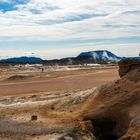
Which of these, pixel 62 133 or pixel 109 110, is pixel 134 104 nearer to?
pixel 109 110

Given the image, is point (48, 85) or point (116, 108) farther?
point (48, 85)

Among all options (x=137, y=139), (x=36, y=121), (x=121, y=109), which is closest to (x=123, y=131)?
(x=121, y=109)

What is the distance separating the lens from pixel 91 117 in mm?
18797

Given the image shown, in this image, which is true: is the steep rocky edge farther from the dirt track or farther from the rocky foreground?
the dirt track

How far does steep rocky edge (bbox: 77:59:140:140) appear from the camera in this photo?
675 inches

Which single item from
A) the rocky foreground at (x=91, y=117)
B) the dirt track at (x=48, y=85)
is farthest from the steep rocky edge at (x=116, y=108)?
the dirt track at (x=48, y=85)

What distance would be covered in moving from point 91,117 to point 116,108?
1.22 meters

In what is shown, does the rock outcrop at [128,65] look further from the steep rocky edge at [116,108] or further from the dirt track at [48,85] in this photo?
the dirt track at [48,85]

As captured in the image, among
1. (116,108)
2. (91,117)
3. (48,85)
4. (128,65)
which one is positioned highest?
(128,65)

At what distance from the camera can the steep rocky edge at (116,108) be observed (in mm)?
17156

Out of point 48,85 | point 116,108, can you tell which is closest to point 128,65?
point 116,108

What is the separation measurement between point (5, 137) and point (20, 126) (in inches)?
52.5

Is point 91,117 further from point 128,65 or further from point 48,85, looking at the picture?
point 48,85

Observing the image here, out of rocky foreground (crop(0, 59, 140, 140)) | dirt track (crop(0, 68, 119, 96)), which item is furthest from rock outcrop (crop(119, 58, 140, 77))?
dirt track (crop(0, 68, 119, 96))
